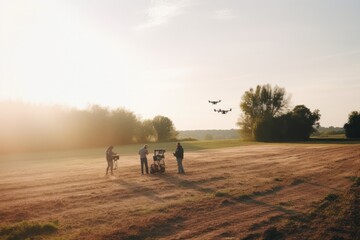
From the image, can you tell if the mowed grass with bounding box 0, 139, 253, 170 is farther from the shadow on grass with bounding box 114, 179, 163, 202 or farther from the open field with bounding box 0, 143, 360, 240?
the shadow on grass with bounding box 114, 179, 163, 202

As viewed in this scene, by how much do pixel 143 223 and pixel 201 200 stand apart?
4373 mm

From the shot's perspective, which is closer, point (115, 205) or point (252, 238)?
point (252, 238)

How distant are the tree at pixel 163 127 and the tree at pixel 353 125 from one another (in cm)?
5256

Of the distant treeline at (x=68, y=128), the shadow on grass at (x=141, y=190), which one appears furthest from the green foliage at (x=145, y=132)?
the shadow on grass at (x=141, y=190)

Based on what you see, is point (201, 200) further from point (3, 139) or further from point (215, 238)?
point (3, 139)

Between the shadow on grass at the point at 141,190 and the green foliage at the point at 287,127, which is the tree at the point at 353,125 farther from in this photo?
the shadow on grass at the point at 141,190

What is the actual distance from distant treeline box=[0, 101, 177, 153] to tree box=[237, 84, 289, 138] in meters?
26.1

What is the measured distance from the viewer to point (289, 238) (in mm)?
11398

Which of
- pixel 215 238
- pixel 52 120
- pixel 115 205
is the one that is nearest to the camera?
pixel 215 238

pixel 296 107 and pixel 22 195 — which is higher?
pixel 296 107

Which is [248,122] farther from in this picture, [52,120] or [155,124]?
[52,120]

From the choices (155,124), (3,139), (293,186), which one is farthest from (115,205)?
(155,124)

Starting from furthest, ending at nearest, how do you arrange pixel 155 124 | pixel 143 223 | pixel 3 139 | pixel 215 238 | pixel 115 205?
pixel 155 124 → pixel 3 139 → pixel 115 205 → pixel 143 223 → pixel 215 238

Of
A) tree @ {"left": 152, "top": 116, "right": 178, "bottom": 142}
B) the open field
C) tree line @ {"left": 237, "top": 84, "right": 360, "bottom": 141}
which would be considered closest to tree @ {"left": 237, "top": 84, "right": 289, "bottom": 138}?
tree line @ {"left": 237, "top": 84, "right": 360, "bottom": 141}
